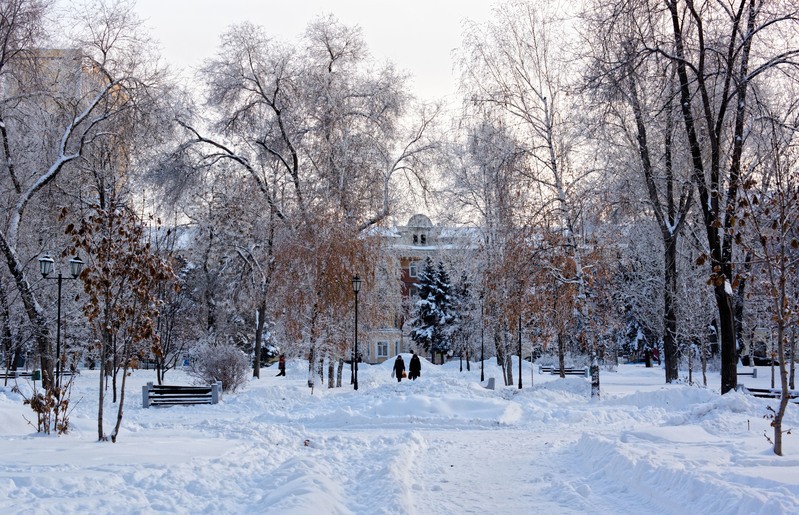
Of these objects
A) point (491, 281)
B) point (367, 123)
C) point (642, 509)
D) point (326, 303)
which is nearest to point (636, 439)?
point (642, 509)

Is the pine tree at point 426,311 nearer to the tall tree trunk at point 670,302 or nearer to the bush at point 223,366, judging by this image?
the tall tree trunk at point 670,302

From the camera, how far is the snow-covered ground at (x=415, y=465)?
731 centimetres

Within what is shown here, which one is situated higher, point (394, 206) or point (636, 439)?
point (394, 206)

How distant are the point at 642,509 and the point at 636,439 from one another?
4868 mm

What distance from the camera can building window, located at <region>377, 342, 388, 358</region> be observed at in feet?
249

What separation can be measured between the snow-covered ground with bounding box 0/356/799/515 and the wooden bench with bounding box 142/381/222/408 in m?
4.36

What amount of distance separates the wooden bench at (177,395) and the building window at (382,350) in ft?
174

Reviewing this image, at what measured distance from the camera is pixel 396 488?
8.66 metres

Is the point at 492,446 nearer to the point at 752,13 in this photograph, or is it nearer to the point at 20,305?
the point at 752,13

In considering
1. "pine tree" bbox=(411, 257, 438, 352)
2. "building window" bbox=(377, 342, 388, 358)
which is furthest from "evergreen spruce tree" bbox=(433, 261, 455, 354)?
"building window" bbox=(377, 342, 388, 358)

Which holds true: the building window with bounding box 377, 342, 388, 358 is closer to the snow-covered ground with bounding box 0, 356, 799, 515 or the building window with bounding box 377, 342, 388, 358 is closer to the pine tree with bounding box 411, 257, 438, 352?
the pine tree with bounding box 411, 257, 438, 352

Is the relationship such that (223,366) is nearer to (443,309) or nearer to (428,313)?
(428,313)

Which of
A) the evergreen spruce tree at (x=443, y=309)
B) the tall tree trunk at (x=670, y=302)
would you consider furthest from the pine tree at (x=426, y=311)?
the tall tree trunk at (x=670, y=302)

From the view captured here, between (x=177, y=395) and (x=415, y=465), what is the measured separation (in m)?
13.8
